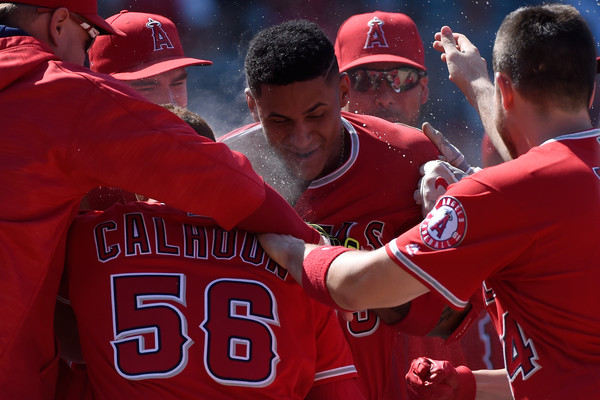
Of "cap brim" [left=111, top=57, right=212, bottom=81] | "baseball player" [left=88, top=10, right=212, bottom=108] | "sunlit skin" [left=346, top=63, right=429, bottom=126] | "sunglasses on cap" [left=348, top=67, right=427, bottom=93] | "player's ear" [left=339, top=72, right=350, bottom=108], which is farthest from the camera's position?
"sunglasses on cap" [left=348, top=67, right=427, bottom=93]

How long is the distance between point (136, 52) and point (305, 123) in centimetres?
185

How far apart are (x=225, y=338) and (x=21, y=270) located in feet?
1.96

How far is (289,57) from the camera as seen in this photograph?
3.21 m

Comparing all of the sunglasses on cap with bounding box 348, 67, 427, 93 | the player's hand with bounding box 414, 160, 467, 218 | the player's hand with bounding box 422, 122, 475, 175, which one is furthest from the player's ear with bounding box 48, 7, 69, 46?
the sunglasses on cap with bounding box 348, 67, 427, 93

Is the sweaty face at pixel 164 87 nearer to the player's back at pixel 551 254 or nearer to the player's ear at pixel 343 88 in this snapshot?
the player's ear at pixel 343 88

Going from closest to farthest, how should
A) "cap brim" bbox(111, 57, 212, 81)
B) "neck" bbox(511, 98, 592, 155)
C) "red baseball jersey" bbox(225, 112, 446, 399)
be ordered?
"neck" bbox(511, 98, 592, 155)
"red baseball jersey" bbox(225, 112, 446, 399)
"cap brim" bbox(111, 57, 212, 81)

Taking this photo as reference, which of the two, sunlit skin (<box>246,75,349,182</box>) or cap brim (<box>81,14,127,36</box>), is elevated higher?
cap brim (<box>81,14,127,36</box>)

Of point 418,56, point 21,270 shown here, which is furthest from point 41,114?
point 418,56

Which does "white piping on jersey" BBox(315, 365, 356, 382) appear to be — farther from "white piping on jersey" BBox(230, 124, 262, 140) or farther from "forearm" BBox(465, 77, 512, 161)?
"white piping on jersey" BBox(230, 124, 262, 140)

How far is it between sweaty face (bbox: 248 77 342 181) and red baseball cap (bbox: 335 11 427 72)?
174 cm

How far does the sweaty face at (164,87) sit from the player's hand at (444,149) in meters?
1.93

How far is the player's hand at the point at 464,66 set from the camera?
10.1ft

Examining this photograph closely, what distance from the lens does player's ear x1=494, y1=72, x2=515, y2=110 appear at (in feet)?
7.79

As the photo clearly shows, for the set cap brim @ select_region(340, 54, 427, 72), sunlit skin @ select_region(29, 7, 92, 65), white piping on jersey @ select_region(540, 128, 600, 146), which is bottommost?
cap brim @ select_region(340, 54, 427, 72)
